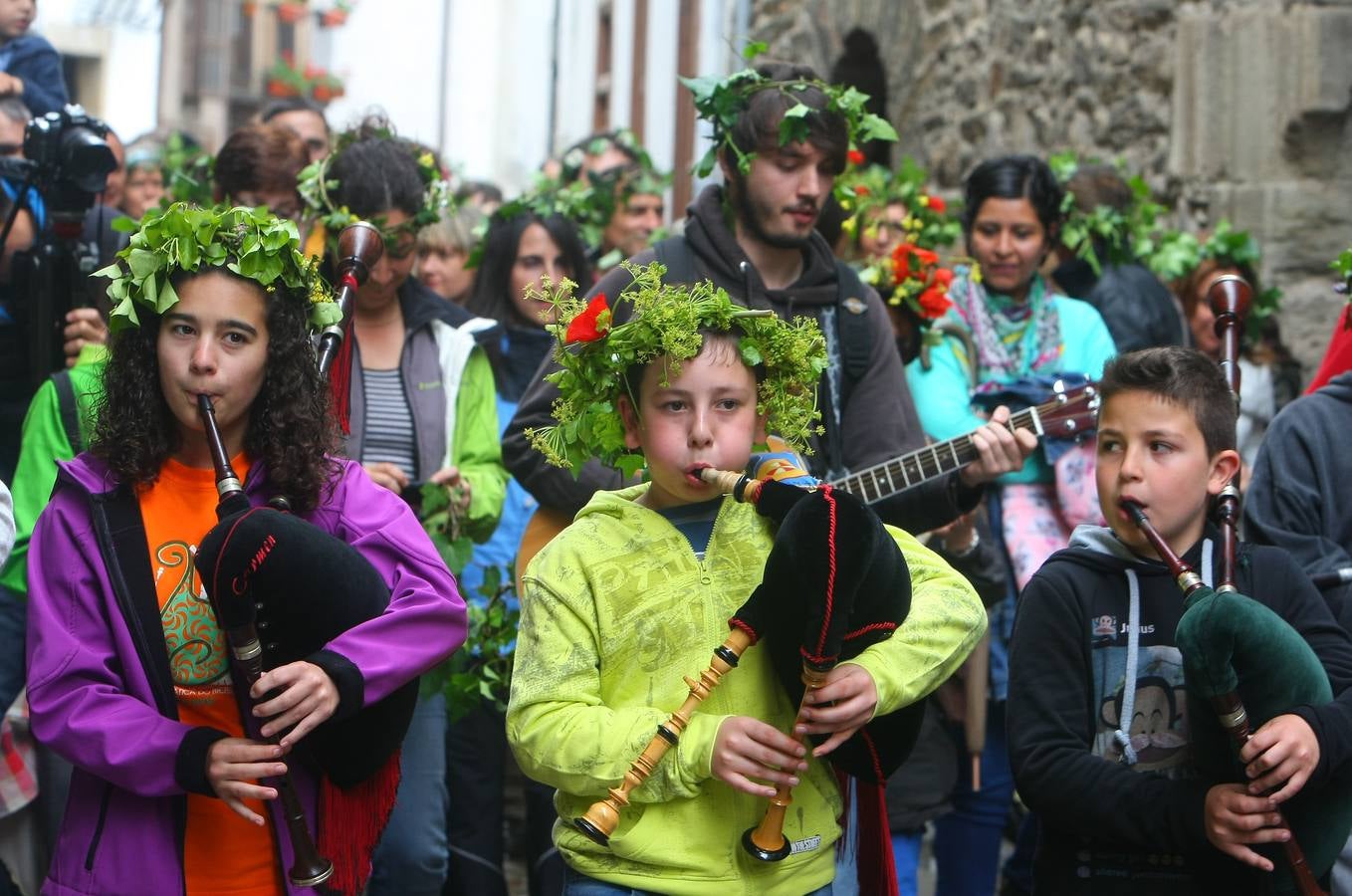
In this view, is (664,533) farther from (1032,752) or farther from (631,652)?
(1032,752)

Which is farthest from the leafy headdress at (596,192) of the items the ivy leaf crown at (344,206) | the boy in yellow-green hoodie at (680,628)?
the boy in yellow-green hoodie at (680,628)

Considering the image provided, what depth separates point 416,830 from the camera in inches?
184

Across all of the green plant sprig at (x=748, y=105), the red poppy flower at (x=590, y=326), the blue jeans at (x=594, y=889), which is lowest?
the blue jeans at (x=594, y=889)

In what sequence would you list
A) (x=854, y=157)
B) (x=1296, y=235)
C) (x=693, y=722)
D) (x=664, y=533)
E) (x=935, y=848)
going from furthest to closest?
1. (x=1296, y=235)
2. (x=854, y=157)
3. (x=935, y=848)
4. (x=664, y=533)
5. (x=693, y=722)

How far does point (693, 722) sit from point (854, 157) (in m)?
3.19

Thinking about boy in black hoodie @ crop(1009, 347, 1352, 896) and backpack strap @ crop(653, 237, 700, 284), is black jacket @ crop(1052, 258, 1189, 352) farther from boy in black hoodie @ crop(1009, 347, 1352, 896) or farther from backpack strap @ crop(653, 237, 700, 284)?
boy in black hoodie @ crop(1009, 347, 1352, 896)

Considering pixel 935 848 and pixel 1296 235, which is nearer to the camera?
pixel 935 848

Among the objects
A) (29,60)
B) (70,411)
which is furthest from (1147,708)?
(29,60)

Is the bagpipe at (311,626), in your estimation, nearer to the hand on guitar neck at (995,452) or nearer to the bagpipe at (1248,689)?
the bagpipe at (1248,689)

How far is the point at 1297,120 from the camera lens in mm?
8914

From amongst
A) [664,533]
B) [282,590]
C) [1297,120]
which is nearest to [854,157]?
[664,533]

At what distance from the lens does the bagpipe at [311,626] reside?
3133 mm

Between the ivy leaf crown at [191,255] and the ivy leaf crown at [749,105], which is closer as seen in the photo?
the ivy leaf crown at [191,255]

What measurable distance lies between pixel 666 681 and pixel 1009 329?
108 inches
